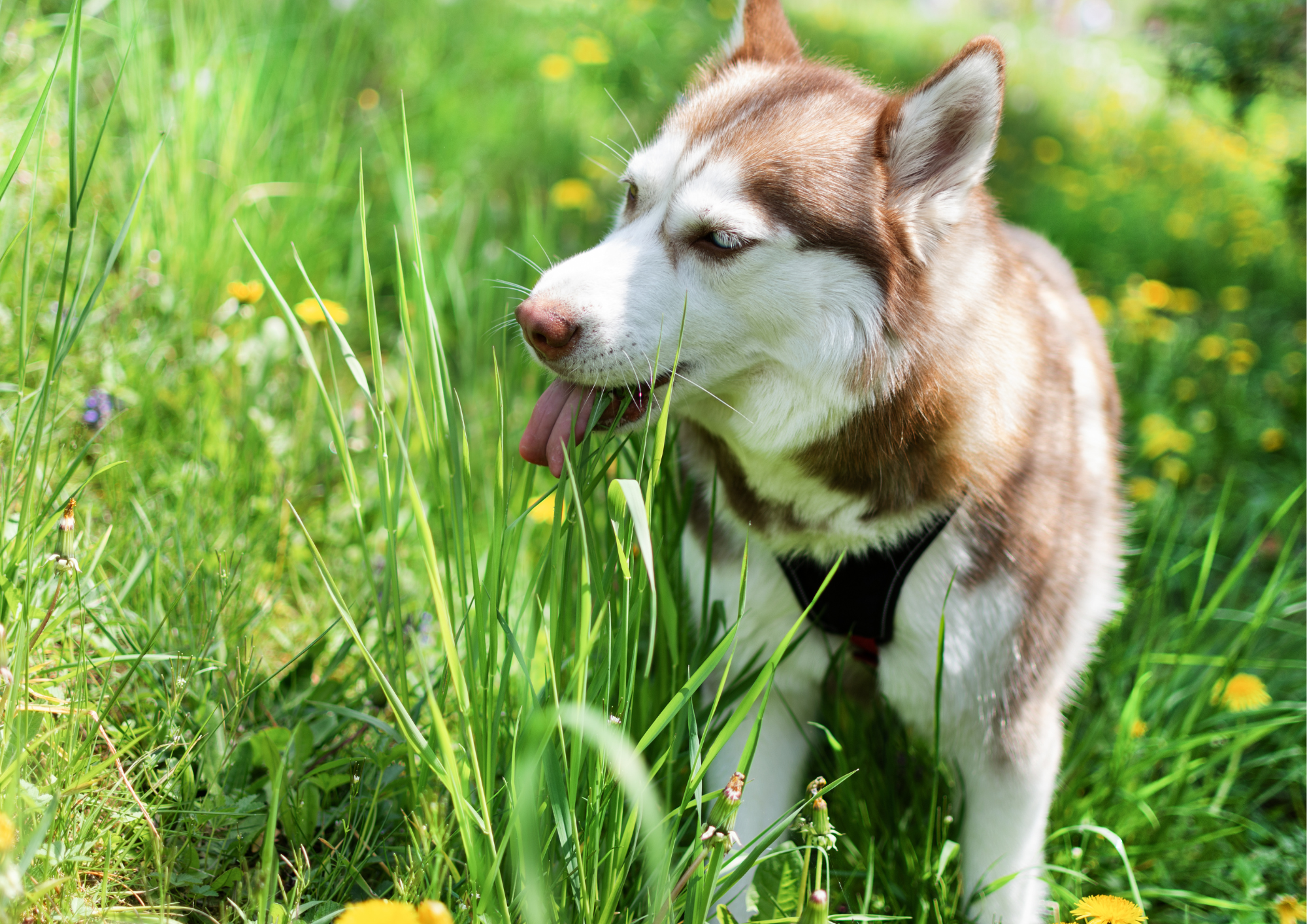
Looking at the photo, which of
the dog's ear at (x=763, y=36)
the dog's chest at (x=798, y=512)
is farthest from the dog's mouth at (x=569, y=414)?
the dog's ear at (x=763, y=36)

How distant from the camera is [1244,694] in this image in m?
1.98

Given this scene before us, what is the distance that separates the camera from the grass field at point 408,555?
49.8 inches

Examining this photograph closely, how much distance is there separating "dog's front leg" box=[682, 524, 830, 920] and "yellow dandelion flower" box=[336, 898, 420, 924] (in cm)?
86

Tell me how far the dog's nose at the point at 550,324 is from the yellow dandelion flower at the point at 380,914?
857mm

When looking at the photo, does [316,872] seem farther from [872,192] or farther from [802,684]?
[872,192]

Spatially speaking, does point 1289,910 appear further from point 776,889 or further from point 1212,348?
point 1212,348

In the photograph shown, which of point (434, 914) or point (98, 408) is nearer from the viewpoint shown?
point (434, 914)

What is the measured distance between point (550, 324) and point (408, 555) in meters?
0.96

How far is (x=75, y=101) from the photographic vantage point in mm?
1294

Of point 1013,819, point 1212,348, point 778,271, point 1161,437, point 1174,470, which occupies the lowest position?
point 1013,819

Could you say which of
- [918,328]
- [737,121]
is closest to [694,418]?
[918,328]

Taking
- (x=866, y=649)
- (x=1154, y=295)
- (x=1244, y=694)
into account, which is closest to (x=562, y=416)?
(x=866, y=649)

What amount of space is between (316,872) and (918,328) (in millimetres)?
1347

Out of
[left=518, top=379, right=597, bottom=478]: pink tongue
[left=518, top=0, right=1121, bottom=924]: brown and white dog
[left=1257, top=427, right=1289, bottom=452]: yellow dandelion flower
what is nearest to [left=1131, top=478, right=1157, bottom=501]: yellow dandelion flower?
[left=1257, top=427, right=1289, bottom=452]: yellow dandelion flower
